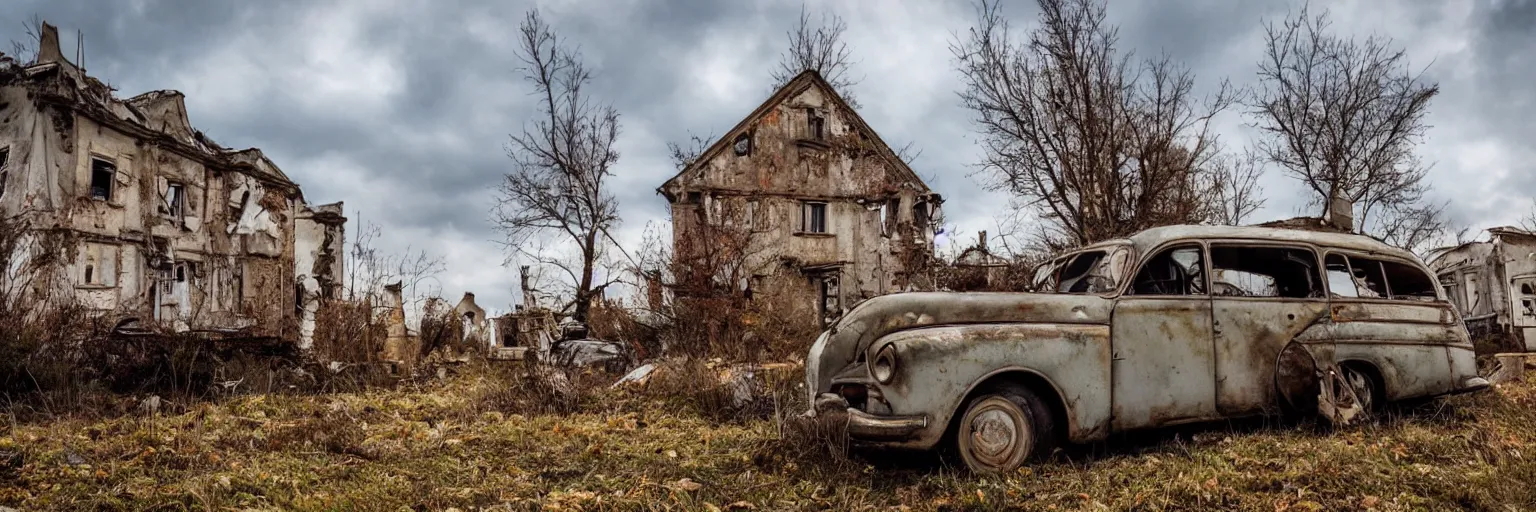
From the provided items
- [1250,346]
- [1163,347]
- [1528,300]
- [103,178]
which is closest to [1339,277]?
[1250,346]

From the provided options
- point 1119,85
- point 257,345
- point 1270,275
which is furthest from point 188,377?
point 1119,85

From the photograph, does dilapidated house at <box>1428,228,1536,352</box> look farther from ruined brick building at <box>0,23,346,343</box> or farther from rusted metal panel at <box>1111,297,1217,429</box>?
ruined brick building at <box>0,23,346,343</box>

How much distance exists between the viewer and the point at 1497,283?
19.2 metres

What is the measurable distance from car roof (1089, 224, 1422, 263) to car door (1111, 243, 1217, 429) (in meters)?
0.12

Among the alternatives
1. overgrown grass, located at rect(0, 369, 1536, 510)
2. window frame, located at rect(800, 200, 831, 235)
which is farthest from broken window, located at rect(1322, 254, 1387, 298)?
window frame, located at rect(800, 200, 831, 235)

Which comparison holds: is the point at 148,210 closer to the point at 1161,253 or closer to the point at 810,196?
the point at 810,196

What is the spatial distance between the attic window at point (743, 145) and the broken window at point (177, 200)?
44.3 ft

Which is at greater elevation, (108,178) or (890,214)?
(108,178)

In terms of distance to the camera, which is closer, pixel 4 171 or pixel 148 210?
pixel 4 171

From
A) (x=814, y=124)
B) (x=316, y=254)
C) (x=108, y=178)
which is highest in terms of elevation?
(x=814, y=124)

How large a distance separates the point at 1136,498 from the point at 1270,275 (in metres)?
3.18

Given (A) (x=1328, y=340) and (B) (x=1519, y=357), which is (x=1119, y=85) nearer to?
(B) (x=1519, y=357)

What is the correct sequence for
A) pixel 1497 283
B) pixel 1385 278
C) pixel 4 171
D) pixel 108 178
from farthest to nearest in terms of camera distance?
pixel 108 178, pixel 1497 283, pixel 4 171, pixel 1385 278

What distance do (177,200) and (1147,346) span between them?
Result: 23.6 m
